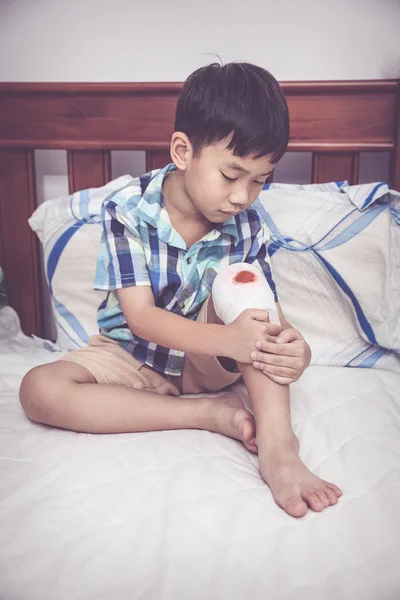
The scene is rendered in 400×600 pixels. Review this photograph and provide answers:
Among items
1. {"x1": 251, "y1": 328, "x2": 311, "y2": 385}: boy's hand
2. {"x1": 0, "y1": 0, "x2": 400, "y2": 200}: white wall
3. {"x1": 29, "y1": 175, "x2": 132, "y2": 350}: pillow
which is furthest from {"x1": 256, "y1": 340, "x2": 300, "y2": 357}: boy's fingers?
{"x1": 0, "y1": 0, "x2": 400, "y2": 200}: white wall

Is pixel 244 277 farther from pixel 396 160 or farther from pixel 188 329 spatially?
pixel 396 160

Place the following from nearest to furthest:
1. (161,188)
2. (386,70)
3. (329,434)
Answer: (329,434)
(161,188)
(386,70)

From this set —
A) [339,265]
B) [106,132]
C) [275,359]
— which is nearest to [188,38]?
[106,132]

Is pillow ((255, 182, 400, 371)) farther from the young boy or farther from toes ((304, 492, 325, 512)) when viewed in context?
toes ((304, 492, 325, 512))

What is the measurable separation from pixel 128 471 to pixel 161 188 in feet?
1.62

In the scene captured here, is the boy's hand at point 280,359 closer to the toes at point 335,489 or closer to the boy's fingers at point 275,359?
the boy's fingers at point 275,359

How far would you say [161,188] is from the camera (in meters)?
0.95

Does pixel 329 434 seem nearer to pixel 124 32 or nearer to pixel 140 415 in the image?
pixel 140 415

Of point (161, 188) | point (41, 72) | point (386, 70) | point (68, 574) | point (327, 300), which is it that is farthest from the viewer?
point (41, 72)

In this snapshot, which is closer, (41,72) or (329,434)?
(329,434)

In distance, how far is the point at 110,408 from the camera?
2.70 feet

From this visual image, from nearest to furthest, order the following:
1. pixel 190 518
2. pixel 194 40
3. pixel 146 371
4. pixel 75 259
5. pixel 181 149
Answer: pixel 190 518
pixel 181 149
pixel 146 371
pixel 75 259
pixel 194 40

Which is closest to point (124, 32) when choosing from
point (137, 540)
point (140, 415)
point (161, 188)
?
point (161, 188)

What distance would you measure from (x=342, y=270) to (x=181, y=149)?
42 cm
